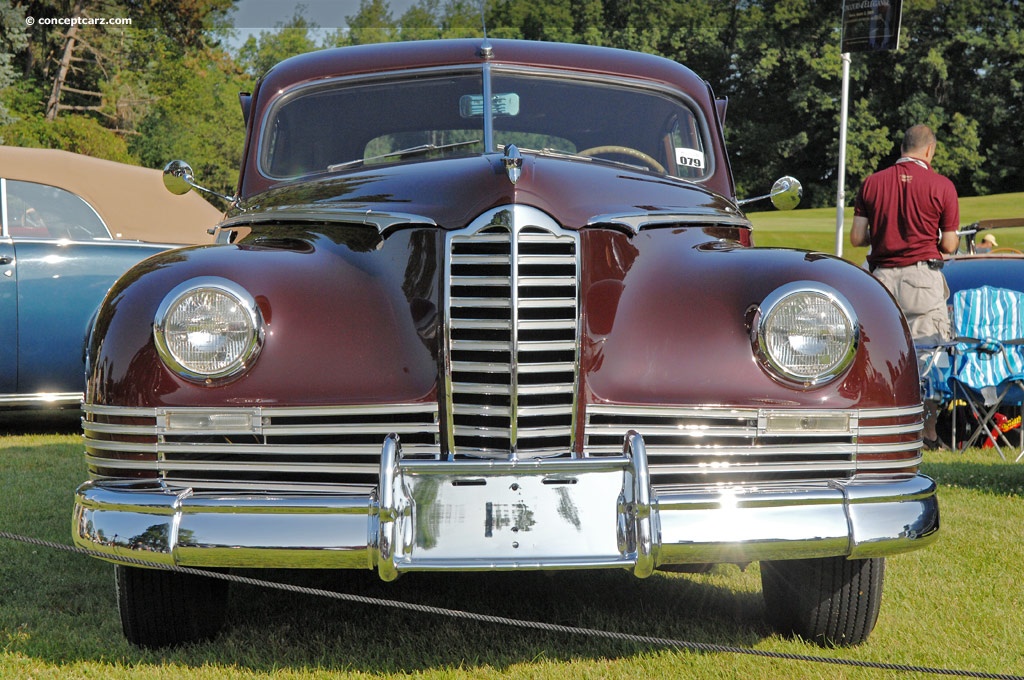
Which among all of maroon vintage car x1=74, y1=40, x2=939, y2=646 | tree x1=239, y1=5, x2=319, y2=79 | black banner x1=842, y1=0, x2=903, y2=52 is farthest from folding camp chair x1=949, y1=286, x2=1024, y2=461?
tree x1=239, y1=5, x2=319, y2=79

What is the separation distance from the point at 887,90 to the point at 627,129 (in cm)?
4122

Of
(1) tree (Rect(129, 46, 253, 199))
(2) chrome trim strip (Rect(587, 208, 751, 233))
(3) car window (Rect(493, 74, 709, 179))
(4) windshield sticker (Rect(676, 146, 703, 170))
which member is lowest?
(2) chrome trim strip (Rect(587, 208, 751, 233))

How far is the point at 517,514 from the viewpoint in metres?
2.45

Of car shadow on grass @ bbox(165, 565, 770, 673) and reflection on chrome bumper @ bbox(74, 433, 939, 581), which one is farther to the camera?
car shadow on grass @ bbox(165, 565, 770, 673)

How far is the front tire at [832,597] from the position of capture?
9.81 ft

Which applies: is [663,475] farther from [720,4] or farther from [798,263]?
[720,4]

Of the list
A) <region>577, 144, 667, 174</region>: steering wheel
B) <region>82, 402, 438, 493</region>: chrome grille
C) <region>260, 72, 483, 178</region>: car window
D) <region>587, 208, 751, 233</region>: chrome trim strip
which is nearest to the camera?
<region>82, 402, 438, 493</region>: chrome grille

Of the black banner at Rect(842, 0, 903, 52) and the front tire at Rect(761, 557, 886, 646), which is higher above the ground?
the black banner at Rect(842, 0, 903, 52)

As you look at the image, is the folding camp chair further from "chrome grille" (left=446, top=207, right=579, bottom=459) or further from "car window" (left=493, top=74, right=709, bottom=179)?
"chrome grille" (left=446, top=207, right=579, bottom=459)

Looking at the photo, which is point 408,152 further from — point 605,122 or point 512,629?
point 512,629

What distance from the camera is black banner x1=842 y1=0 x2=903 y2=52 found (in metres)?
12.8

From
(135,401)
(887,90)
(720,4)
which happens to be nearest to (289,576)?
(135,401)

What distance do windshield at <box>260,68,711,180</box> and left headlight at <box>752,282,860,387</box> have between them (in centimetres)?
134

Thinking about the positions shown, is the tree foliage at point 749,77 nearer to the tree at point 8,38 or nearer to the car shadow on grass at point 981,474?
the tree at point 8,38
